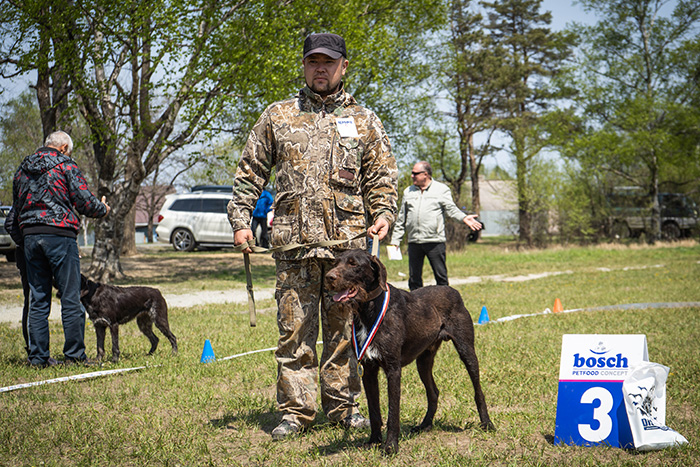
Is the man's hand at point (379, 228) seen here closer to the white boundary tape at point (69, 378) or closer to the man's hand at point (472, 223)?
the man's hand at point (472, 223)

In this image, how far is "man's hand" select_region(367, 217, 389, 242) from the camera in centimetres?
376

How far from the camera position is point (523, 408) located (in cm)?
447

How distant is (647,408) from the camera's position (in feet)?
11.4

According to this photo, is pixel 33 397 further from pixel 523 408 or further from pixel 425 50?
pixel 425 50

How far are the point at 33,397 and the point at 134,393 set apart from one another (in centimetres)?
76

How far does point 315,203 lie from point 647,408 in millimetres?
2355

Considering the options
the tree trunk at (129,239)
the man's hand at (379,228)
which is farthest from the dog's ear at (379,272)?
the tree trunk at (129,239)

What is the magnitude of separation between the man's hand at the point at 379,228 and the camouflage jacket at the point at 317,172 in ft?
0.13

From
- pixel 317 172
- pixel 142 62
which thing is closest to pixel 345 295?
pixel 317 172

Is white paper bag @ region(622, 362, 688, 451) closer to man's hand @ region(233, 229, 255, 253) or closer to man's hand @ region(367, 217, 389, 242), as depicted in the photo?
man's hand @ region(367, 217, 389, 242)

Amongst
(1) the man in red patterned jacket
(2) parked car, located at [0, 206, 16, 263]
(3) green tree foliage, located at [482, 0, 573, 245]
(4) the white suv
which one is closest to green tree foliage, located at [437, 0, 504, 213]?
(3) green tree foliage, located at [482, 0, 573, 245]

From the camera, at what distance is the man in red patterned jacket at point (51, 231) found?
5.69 meters

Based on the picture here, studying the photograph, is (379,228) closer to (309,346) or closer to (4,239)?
→ (309,346)

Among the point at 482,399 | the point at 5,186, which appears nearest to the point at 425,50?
the point at 5,186
